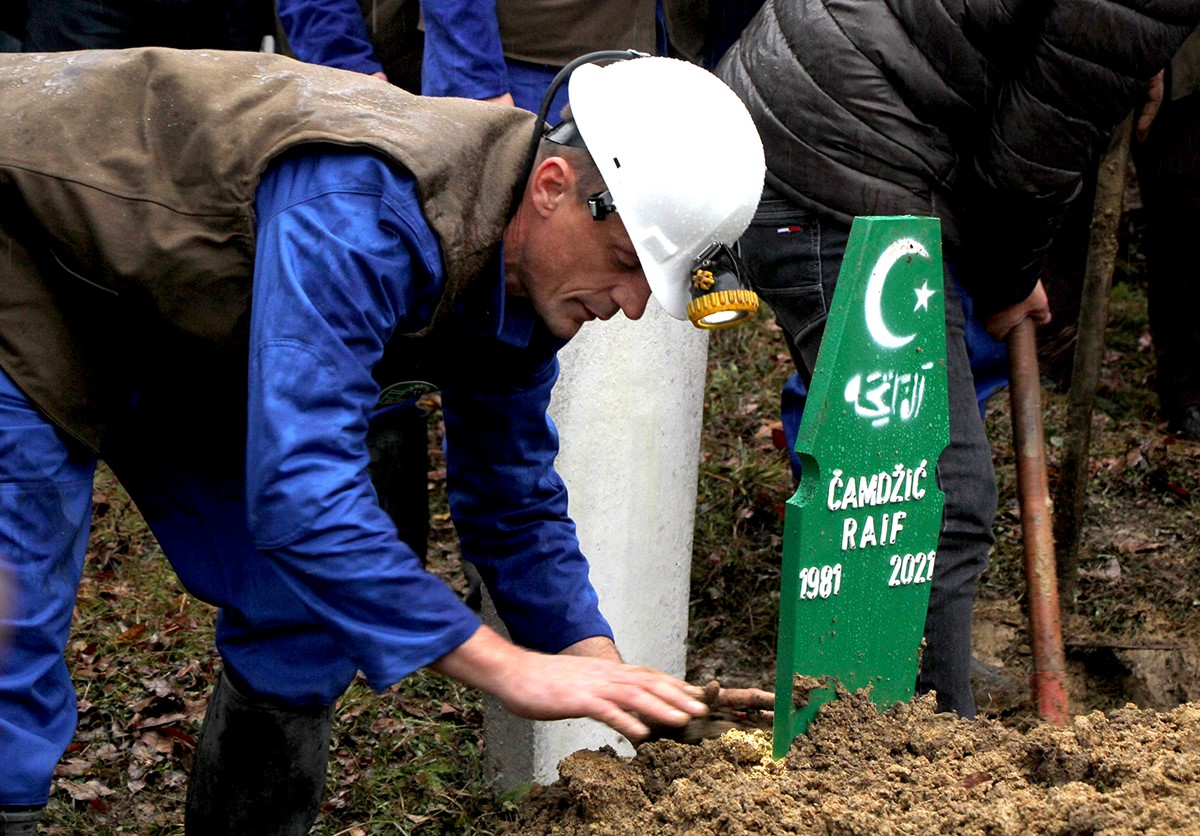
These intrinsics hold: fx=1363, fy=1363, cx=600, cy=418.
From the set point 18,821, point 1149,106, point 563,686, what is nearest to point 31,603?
point 18,821

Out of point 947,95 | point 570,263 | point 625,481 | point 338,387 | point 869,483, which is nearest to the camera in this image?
point 338,387

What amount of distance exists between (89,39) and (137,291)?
8.13ft

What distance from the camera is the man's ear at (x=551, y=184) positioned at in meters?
2.23

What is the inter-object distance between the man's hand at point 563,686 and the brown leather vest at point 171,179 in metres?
0.56

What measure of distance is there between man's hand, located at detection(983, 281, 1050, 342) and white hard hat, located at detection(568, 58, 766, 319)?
1.32 meters

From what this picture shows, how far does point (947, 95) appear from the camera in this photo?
2.86m

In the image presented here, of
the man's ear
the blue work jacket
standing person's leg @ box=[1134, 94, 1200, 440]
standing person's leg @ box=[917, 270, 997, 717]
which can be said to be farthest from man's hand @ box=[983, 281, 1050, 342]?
standing person's leg @ box=[1134, 94, 1200, 440]

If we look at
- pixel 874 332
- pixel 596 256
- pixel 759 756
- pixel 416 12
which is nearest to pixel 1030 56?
pixel 874 332

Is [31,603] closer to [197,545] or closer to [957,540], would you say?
[197,545]

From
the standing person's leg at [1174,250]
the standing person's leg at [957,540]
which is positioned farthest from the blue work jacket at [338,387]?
the standing person's leg at [1174,250]

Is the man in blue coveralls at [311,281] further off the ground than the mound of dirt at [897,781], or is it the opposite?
the man in blue coveralls at [311,281]

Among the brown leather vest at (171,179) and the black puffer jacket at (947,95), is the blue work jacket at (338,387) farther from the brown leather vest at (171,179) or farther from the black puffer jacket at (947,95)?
the black puffer jacket at (947,95)

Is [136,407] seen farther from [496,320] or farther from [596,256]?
[596,256]

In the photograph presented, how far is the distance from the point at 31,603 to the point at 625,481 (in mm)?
1706
